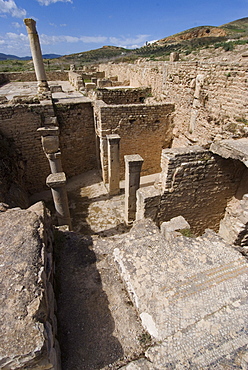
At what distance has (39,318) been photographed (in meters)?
1.66

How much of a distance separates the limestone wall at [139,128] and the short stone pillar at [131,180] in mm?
2874

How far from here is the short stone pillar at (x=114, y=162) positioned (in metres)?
7.96

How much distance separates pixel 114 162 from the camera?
8438 millimetres

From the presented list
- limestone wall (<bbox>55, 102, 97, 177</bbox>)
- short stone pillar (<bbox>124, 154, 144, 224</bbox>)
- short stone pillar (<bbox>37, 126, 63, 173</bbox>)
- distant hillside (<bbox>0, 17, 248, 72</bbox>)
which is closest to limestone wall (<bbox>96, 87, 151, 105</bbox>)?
limestone wall (<bbox>55, 102, 97, 177</bbox>)

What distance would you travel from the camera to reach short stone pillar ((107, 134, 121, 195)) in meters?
7.96

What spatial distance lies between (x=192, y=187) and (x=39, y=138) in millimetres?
6586

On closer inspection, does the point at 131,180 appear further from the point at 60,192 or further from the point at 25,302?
the point at 25,302

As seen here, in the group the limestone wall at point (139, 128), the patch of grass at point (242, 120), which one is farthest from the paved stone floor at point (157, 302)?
the limestone wall at point (139, 128)

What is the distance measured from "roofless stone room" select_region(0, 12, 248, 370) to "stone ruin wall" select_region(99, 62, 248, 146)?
0.05 meters

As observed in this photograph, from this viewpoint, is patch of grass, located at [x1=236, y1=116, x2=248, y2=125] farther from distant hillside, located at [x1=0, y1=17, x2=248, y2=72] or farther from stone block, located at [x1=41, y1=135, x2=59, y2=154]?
distant hillside, located at [x1=0, y1=17, x2=248, y2=72]

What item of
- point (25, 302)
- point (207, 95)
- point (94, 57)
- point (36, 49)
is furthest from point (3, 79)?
point (94, 57)

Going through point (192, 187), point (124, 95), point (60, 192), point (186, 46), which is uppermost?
point (186, 46)

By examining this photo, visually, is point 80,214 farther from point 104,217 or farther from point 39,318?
point 39,318

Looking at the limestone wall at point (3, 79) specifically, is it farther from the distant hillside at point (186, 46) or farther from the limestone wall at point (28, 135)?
the limestone wall at point (28, 135)
